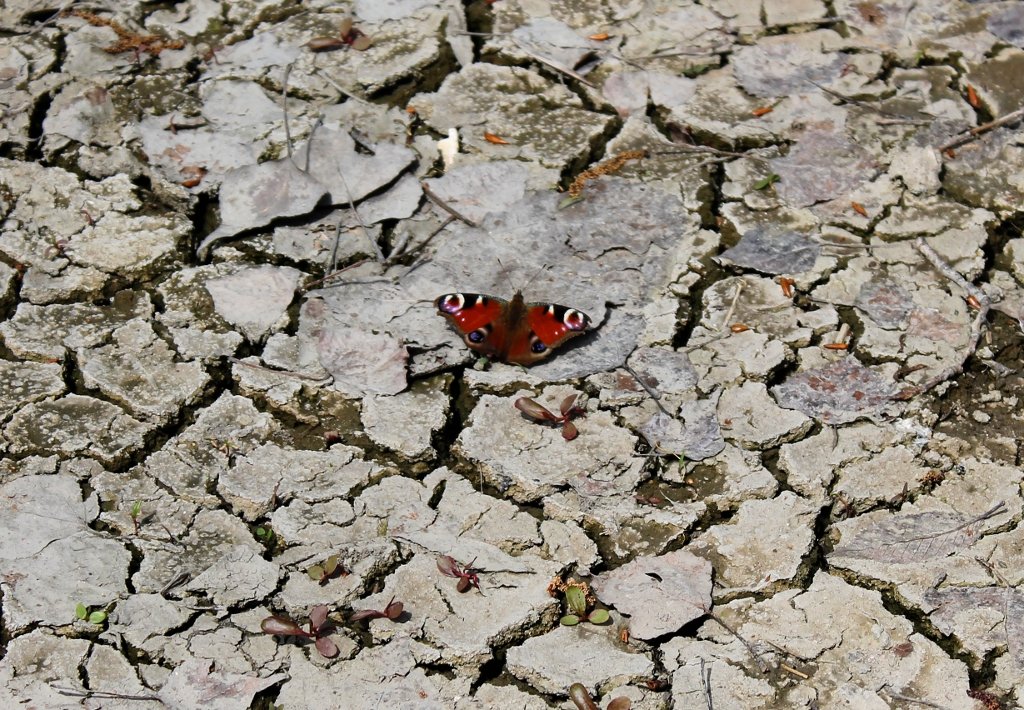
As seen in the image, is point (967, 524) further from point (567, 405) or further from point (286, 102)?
point (286, 102)

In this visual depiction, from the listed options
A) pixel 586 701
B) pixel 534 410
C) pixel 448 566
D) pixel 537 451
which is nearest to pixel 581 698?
pixel 586 701

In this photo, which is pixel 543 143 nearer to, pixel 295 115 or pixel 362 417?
pixel 295 115

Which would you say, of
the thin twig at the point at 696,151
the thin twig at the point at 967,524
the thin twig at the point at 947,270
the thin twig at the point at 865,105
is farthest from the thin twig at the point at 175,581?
the thin twig at the point at 865,105

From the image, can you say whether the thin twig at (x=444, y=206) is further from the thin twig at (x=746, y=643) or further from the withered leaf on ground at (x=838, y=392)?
the thin twig at (x=746, y=643)

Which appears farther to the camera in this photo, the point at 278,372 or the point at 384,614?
the point at 278,372

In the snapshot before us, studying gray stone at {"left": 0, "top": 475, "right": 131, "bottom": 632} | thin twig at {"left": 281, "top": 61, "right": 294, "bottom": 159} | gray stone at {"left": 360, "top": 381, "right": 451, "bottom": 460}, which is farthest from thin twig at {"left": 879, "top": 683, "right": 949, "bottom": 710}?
Result: thin twig at {"left": 281, "top": 61, "right": 294, "bottom": 159}

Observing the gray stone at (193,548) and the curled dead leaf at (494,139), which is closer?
the gray stone at (193,548)
